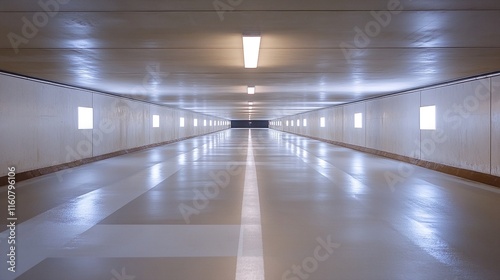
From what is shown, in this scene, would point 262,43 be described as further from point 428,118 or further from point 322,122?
point 322,122

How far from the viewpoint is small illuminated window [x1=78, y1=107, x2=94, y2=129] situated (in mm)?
16050

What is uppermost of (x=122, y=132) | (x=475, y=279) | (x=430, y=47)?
(x=430, y=47)

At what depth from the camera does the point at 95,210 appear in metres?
7.84

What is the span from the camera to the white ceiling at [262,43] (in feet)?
17.3

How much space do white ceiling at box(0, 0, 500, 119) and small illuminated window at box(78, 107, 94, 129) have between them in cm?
393

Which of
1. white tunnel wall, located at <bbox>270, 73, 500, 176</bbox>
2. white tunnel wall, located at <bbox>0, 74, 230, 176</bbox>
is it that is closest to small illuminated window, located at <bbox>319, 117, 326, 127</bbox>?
white tunnel wall, located at <bbox>270, 73, 500, 176</bbox>

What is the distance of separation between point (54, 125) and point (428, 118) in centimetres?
1292

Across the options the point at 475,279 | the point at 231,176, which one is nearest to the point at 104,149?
the point at 231,176

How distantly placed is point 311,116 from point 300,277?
121 ft

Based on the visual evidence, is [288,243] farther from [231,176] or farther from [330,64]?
[231,176]
